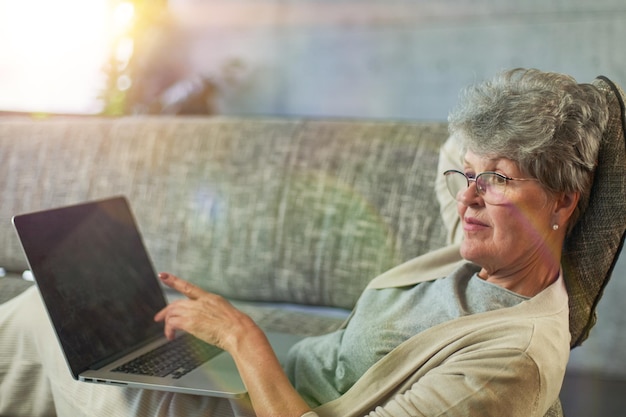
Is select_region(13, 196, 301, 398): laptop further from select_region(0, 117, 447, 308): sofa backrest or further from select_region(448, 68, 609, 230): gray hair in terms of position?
select_region(448, 68, 609, 230): gray hair

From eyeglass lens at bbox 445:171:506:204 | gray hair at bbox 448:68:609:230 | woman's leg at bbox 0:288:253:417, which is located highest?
gray hair at bbox 448:68:609:230

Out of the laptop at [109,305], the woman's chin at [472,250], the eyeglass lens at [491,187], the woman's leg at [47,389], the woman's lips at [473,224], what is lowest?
the woman's leg at [47,389]

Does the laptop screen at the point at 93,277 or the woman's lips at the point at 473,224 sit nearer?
the woman's lips at the point at 473,224

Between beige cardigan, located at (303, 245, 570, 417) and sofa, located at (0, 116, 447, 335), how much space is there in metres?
0.71

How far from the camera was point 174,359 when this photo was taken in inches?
54.4

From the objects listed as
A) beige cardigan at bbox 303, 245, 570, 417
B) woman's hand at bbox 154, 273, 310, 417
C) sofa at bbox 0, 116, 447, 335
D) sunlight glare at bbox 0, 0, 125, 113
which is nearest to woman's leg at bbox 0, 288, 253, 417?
woman's hand at bbox 154, 273, 310, 417

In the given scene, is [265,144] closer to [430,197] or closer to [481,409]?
[430,197]

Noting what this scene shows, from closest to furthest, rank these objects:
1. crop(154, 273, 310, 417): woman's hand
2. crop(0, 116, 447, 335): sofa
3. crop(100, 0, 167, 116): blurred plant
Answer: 1. crop(154, 273, 310, 417): woman's hand
2. crop(0, 116, 447, 335): sofa
3. crop(100, 0, 167, 116): blurred plant

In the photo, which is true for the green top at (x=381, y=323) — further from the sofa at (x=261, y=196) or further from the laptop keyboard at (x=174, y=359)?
the sofa at (x=261, y=196)

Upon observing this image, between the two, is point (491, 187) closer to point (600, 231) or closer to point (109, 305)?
point (600, 231)

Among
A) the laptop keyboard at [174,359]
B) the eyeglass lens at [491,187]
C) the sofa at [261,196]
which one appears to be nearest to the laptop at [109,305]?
the laptop keyboard at [174,359]

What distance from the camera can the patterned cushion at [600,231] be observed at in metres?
1.19

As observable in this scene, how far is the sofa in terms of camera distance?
1.96 metres

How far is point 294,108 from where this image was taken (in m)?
3.13
